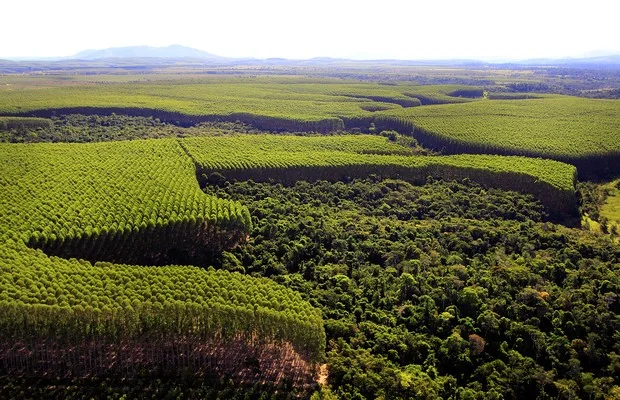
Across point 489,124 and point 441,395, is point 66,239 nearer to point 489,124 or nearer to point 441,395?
point 441,395

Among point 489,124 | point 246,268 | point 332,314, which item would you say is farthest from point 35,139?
point 489,124

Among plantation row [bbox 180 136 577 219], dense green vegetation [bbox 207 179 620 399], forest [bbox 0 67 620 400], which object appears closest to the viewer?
forest [bbox 0 67 620 400]

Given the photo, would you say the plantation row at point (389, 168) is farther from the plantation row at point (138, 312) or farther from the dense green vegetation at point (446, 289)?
the plantation row at point (138, 312)

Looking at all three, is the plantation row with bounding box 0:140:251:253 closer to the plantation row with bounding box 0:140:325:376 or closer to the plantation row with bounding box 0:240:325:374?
the plantation row with bounding box 0:140:325:376

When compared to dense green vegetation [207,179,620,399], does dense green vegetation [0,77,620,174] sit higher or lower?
higher

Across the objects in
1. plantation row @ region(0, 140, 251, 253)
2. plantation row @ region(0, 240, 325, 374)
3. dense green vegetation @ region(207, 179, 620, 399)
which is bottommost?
dense green vegetation @ region(207, 179, 620, 399)

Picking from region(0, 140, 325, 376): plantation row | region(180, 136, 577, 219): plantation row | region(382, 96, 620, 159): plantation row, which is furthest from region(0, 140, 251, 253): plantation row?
region(382, 96, 620, 159): plantation row

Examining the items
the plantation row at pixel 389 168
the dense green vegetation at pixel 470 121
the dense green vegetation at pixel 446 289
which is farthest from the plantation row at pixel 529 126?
the dense green vegetation at pixel 446 289
